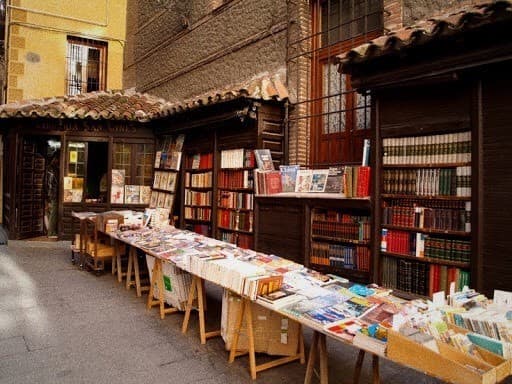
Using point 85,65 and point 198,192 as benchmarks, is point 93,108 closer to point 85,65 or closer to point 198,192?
point 198,192

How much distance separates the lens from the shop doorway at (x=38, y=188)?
9.41 m

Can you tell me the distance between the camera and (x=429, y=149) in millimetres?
4164

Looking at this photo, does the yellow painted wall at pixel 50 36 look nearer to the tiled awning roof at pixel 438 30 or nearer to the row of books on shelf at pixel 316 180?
the row of books on shelf at pixel 316 180

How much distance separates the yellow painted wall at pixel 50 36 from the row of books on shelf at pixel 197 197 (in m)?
6.38

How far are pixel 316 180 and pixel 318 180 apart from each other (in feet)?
0.12

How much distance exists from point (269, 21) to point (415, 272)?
4929mm

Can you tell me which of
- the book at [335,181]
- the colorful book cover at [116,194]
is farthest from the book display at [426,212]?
the colorful book cover at [116,194]

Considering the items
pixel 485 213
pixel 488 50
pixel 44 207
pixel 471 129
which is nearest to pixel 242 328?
pixel 485 213

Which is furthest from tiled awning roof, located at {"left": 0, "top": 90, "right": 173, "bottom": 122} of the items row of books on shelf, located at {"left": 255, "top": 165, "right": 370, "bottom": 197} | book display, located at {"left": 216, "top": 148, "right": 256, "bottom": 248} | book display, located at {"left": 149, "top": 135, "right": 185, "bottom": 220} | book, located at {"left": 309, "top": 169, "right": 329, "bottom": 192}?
book, located at {"left": 309, "top": 169, "right": 329, "bottom": 192}

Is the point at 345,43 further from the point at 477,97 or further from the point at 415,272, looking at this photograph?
the point at 415,272

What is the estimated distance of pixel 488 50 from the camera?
11.4 ft

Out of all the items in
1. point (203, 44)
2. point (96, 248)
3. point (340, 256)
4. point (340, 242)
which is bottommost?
point (96, 248)

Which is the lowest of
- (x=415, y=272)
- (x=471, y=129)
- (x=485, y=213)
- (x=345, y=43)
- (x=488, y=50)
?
(x=415, y=272)

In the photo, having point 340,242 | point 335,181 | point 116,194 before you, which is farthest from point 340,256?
point 116,194
